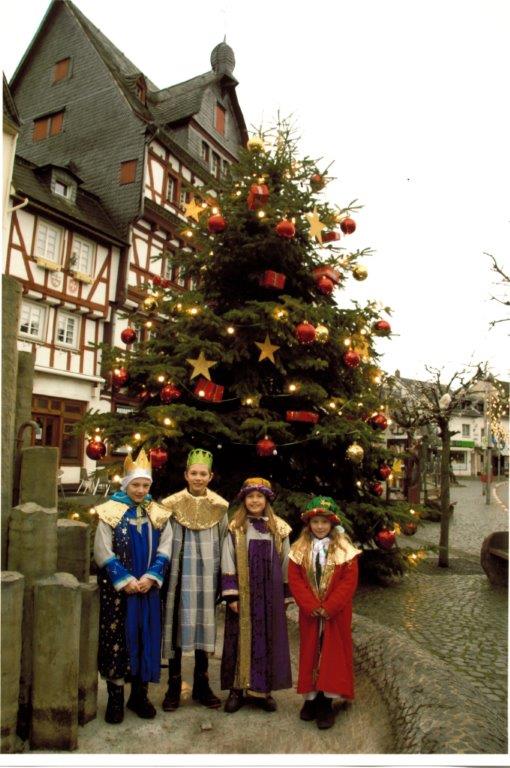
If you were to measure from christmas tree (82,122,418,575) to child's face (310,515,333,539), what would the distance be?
205cm

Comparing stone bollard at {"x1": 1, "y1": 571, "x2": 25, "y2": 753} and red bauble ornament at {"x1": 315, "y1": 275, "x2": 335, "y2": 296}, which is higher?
red bauble ornament at {"x1": 315, "y1": 275, "x2": 335, "y2": 296}

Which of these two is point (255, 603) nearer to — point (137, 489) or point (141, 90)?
point (137, 489)

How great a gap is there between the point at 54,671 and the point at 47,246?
1643 cm

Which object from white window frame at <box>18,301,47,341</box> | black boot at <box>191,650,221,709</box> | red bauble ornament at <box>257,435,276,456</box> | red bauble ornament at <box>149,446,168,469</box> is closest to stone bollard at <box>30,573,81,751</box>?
black boot at <box>191,650,221,709</box>

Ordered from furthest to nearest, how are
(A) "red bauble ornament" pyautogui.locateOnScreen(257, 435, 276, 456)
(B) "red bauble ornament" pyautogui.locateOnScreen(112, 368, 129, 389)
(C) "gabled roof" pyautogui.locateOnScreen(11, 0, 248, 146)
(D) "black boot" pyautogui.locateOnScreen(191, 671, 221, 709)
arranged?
(C) "gabled roof" pyautogui.locateOnScreen(11, 0, 248, 146)
(B) "red bauble ornament" pyautogui.locateOnScreen(112, 368, 129, 389)
(A) "red bauble ornament" pyautogui.locateOnScreen(257, 435, 276, 456)
(D) "black boot" pyautogui.locateOnScreen(191, 671, 221, 709)

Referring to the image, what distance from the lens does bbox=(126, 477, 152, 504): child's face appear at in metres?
3.55

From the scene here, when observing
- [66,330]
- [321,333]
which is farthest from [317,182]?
[66,330]

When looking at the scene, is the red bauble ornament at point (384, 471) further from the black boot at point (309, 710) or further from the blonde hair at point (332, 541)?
the black boot at point (309, 710)

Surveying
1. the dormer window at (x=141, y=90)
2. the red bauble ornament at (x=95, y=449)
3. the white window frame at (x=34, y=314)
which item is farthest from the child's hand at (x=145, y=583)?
the dormer window at (x=141, y=90)

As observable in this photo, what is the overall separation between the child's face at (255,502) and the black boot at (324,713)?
1.14 metres

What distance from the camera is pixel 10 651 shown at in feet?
9.05

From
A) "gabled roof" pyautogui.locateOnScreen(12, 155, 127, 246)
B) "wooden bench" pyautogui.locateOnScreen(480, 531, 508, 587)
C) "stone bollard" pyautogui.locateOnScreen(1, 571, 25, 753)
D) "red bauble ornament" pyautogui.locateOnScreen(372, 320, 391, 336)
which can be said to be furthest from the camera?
"gabled roof" pyautogui.locateOnScreen(12, 155, 127, 246)

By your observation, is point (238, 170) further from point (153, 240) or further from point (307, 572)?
point (153, 240)

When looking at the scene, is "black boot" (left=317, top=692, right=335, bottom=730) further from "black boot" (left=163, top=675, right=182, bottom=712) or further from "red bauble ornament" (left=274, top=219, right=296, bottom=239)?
"red bauble ornament" (left=274, top=219, right=296, bottom=239)
